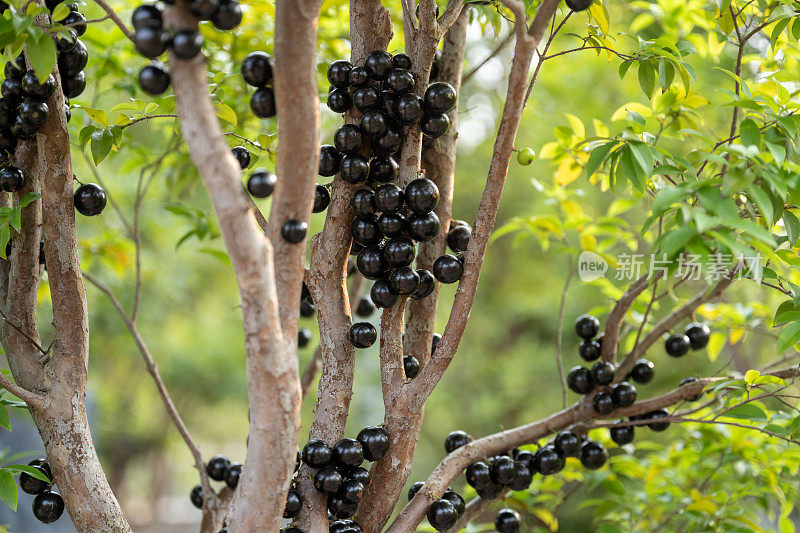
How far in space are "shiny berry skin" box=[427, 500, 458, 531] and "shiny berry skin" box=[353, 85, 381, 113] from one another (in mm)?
752

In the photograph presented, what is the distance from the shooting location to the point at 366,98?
115 cm

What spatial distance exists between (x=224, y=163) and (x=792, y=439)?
1165mm

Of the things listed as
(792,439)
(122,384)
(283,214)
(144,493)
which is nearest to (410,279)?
(283,214)

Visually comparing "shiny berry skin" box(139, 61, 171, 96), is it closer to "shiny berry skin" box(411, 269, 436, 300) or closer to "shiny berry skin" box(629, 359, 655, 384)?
"shiny berry skin" box(411, 269, 436, 300)

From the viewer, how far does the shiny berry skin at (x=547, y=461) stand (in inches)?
59.6

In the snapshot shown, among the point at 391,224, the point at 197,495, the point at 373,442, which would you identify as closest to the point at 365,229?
the point at 391,224

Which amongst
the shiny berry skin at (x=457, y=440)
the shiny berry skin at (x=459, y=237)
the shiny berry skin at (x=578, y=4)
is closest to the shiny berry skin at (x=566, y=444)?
the shiny berry skin at (x=457, y=440)

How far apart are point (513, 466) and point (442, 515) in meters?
0.27

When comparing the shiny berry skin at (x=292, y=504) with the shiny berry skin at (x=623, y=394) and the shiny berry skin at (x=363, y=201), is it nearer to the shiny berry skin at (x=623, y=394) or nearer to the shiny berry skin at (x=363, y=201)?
the shiny berry skin at (x=363, y=201)

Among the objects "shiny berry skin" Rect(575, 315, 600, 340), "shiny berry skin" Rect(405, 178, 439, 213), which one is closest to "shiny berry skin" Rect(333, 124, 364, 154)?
"shiny berry skin" Rect(405, 178, 439, 213)

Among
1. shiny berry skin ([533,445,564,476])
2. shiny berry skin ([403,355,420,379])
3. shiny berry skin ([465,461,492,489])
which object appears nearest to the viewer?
shiny berry skin ([403,355,420,379])

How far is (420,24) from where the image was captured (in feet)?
3.93

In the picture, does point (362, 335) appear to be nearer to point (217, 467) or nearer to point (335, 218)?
point (335, 218)

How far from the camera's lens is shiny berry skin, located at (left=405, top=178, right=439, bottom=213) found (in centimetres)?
114
